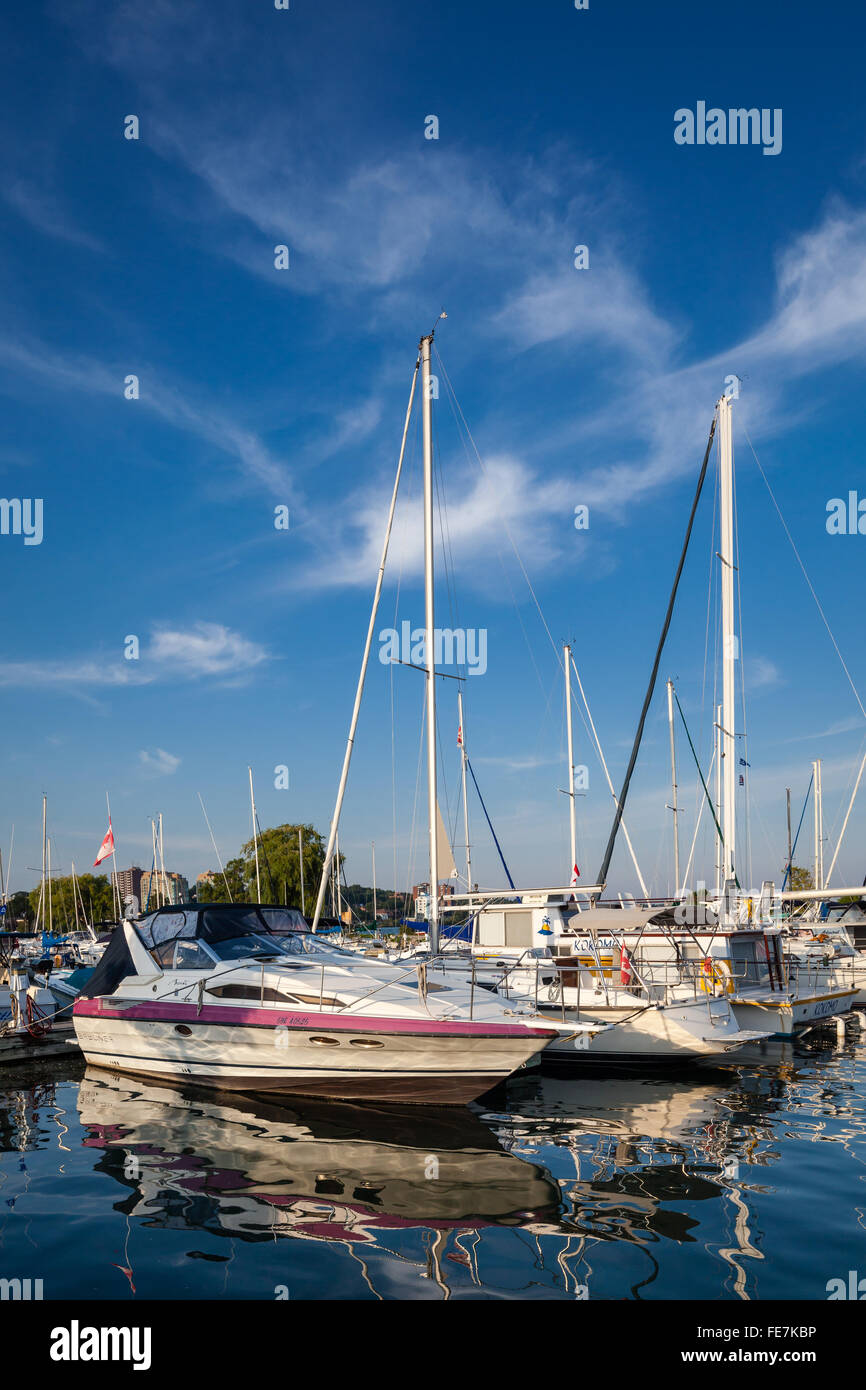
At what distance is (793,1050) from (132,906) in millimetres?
14779

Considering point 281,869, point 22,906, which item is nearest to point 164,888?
point 281,869

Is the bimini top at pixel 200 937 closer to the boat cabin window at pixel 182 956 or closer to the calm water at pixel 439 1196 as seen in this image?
the boat cabin window at pixel 182 956

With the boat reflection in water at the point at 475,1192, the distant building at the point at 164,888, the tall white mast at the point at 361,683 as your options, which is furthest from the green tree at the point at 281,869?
the boat reflection in water at the point at 475,1192

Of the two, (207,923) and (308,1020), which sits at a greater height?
(207,923)

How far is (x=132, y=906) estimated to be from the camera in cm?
1875

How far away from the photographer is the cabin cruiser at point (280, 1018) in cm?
1266

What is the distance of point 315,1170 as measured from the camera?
10.3 meters

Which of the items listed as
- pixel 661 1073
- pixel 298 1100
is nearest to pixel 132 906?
pixel 298 1100

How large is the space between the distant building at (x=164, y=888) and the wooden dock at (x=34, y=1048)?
25035 millimetres

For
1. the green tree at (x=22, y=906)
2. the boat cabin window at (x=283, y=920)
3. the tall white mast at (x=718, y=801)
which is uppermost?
the tall white mast at (x=718, y=801)

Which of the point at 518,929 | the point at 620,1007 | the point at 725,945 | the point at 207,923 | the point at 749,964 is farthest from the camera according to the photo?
the point at 518,929

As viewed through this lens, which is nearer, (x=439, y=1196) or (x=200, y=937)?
(x=439, y=1196)

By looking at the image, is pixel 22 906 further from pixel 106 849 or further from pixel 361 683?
pixel 361 683

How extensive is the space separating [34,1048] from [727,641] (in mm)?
19806
